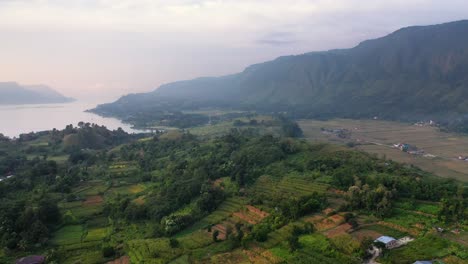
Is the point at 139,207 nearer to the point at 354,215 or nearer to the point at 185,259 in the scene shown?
the point at 185,259

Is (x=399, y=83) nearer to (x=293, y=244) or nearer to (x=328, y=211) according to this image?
(x=328, y=211)

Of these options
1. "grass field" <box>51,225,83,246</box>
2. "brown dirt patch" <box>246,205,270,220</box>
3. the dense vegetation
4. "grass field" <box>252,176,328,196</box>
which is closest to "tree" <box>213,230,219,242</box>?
the dense vegetation

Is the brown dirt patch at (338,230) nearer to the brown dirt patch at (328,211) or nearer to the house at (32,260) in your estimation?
the brown dirt patch at (328,211)

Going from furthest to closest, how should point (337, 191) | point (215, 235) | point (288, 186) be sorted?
point (288, 186), point (337, 191), point (215, 235)

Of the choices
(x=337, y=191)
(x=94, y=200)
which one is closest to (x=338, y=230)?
(x=337, y=191)

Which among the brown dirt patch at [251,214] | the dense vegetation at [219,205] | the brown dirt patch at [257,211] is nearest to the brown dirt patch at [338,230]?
the dense vegetation at [219,205]

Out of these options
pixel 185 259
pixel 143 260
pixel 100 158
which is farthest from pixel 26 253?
pixel 100 158
